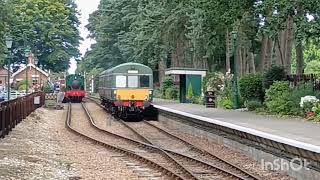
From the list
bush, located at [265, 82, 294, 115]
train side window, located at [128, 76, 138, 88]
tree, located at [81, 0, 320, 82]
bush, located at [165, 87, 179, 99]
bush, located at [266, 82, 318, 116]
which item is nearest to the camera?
tree, located at [81, 0, 320, 82]

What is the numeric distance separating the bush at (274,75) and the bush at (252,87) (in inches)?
39.7

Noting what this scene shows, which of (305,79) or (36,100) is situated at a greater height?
(305,79)

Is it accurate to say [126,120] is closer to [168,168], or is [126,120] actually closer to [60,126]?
[60,126]

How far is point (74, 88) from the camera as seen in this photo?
59.5 meters

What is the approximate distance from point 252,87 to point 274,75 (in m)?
1.96

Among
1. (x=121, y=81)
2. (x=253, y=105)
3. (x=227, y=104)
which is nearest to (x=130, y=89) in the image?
(x=121, y=81)

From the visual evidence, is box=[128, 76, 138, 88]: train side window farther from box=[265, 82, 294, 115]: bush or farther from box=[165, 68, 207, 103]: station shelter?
box=[265, 82, 294, 115]: bush

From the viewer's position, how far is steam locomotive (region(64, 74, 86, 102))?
59.0 m

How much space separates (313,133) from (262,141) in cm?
235

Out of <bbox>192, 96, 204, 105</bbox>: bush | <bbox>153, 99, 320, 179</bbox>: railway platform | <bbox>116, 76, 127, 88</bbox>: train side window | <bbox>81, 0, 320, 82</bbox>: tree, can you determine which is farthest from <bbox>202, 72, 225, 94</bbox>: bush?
<bbox>153, 99, 320, 179</bbox>: railway platform

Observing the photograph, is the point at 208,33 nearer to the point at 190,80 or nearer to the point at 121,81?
the point at 190,80

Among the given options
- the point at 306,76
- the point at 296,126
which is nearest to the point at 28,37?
the point at 306,76

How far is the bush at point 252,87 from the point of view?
A: 29.9 metres

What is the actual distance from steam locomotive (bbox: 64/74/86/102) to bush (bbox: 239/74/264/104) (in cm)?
3080
